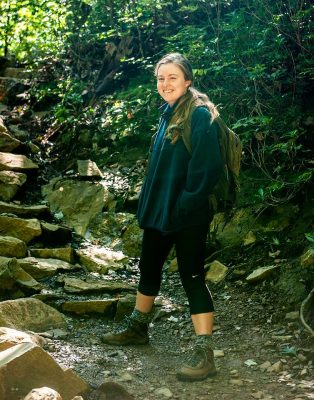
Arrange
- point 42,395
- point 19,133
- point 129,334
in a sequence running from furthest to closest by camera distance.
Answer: point 19,133 → point 129,334 → point 42,395

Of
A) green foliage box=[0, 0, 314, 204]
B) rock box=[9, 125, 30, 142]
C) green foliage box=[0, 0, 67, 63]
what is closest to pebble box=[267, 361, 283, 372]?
green foliage box=[0, 0, 314, 204]

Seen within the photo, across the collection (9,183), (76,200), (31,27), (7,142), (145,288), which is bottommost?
(145,288)

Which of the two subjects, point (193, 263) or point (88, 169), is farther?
point (88, 169)

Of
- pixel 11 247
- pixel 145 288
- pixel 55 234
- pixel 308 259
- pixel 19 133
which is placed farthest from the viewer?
pixel 19 133

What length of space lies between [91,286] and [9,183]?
264 cm

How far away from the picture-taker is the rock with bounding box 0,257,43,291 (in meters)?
4.58

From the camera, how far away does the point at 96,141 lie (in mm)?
8172

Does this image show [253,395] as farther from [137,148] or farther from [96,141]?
[96,141]

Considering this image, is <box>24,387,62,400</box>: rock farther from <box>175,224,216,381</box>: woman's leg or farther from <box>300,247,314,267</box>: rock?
<box>300,247,314,267</box>: rock

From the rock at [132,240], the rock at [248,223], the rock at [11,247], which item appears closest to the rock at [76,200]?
the rock at [132,240]

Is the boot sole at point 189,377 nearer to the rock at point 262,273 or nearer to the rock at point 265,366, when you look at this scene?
the rock at point 265,366

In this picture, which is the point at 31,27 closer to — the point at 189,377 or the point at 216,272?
the point at 216,272

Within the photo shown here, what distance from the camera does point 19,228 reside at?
5863 millimetres

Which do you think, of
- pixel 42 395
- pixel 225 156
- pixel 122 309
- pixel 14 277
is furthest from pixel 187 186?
pixel 14 277
